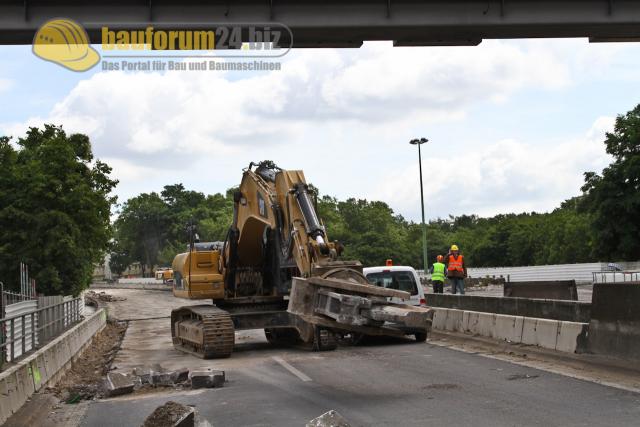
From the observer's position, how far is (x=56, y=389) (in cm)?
1306

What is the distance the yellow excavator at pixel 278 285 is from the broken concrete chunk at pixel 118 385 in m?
2.82

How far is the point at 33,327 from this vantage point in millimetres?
15281

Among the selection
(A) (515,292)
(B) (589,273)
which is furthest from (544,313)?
(B) (589,273)

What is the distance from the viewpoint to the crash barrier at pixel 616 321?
11.8m

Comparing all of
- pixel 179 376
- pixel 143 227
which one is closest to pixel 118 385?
pixel 179 376

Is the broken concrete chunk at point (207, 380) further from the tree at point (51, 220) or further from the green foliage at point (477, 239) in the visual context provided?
the green foliage at point (477, 239)

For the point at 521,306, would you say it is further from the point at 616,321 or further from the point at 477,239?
the point at 477,239

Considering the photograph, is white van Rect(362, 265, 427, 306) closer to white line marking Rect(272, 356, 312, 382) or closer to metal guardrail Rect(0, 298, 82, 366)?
white line marking Rect(272, 356, 312, 382)

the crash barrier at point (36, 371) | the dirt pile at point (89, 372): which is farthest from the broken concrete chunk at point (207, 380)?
the crash barrier at point (36, 371)

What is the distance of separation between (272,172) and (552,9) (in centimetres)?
705

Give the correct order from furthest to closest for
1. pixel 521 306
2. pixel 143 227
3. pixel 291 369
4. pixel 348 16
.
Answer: pixel 143 227, pixel 521 306, pixel 348 16, pixel 291 369

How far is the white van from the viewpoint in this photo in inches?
736

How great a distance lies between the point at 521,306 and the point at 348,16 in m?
8.20

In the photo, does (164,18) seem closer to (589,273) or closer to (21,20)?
(21,20)
